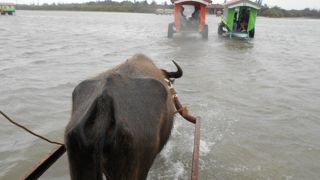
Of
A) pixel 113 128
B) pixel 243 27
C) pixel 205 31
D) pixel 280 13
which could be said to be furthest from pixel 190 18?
pixel 280 13

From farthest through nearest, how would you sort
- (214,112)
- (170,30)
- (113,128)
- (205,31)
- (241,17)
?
(241,17) < (170,30) < (205,31) < (214,112) < (113,128)

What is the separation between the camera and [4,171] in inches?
175

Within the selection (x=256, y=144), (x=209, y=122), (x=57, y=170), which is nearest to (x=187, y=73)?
(x=209, y=122)

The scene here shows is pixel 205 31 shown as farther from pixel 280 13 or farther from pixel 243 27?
pixel 280 13

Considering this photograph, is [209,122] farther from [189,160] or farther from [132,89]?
[132,89]

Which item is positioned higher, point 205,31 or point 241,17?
point 241,17

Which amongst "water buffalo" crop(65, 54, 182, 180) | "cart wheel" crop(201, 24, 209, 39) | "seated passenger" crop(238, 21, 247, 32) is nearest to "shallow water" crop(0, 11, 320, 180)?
"water buffalo" crop(65, 54, 182, 180)

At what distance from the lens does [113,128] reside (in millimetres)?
Answer: 2234

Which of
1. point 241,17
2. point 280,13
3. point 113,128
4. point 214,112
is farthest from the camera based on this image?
point 280,13

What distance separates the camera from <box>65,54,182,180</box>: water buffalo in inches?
87.4

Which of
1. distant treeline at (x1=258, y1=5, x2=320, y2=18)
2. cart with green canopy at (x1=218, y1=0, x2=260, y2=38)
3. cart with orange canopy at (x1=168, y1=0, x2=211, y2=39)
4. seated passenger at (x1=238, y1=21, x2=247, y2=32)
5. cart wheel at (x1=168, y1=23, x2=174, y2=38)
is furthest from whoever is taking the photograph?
distant treeline at (x1=258, y1=5, x2=320, y2=18)

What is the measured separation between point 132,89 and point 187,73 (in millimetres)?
8429

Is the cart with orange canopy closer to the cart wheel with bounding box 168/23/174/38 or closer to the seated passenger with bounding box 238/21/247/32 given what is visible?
the cart wheel with bounding box 168/23/174/38

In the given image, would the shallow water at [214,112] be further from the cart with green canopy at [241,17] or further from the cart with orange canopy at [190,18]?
the cart with green canopy at [241,17]
